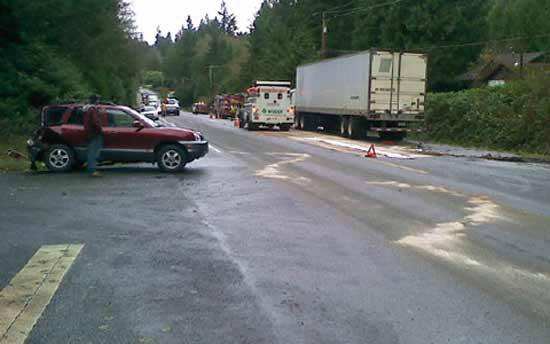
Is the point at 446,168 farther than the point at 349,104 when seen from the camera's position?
No

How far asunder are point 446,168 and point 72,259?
40.1ft

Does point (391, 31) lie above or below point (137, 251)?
above

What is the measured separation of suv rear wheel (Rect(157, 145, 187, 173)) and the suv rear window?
251 cm

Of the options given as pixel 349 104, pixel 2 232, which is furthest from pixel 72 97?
pixel 2 232

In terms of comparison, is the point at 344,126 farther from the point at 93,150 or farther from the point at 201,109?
the point at 201,109

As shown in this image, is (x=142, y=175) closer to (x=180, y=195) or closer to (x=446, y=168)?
(x=180, y=195)

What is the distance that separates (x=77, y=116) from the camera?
51.1 feet

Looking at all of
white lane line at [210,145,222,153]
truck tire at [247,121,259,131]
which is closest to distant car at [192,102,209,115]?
truck tire at [247,121,259,131]

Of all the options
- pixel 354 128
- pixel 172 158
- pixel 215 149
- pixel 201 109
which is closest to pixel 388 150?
pixel 215 149

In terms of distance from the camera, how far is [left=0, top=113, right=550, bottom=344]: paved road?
201 inches

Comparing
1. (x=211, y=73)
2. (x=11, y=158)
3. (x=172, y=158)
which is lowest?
(x=11, y=158)

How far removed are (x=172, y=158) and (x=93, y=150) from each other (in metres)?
1.86

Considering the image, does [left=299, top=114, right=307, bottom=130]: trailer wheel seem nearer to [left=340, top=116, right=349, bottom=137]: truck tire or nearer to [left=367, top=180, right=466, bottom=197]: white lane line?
[left=340, top=116, right=349, bottom=137]: truck tire

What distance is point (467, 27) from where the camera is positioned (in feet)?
172
